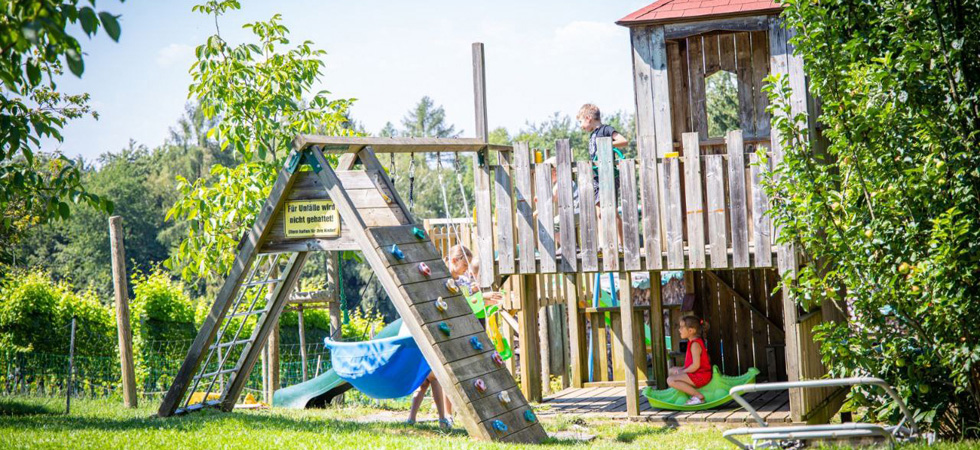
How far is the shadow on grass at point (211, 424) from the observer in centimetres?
694

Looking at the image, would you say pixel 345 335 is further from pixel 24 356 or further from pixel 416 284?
pixel 416 284

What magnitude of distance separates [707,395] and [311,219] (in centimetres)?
394

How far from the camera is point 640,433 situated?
24.5 feet

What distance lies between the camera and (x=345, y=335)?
61.7ft

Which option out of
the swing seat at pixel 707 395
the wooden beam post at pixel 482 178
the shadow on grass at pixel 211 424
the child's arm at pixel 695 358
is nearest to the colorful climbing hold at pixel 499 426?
the shadow on grass at pixel 211 424

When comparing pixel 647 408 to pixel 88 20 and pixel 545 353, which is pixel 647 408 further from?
pixel 88 20

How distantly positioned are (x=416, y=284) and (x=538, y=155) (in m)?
2.48

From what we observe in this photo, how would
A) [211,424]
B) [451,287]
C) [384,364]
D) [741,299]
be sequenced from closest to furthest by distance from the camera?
1. [451,287]
2. [211,424]
3. [384,364]
4. [741,299]

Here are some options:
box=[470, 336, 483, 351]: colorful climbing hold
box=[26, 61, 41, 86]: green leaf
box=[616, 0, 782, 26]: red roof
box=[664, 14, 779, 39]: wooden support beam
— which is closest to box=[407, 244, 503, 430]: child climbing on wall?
box=[470, 336, 483, 351]: colorful climbing hold

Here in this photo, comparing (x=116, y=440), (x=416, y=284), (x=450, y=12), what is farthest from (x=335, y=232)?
(x=450, y=12)

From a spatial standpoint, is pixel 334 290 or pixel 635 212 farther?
pixel 334 290

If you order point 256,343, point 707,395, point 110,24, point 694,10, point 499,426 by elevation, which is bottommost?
point 707,395

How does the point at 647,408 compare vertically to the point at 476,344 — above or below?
below

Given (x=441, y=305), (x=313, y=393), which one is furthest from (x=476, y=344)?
(x=313, y=393)
